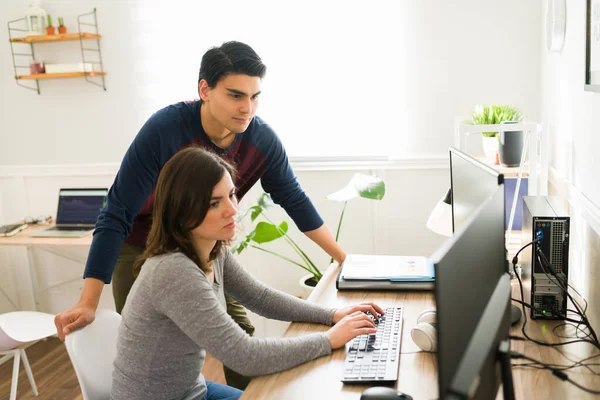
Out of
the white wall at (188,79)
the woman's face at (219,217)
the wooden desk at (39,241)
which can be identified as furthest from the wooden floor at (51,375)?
the woman's face at (219,217)

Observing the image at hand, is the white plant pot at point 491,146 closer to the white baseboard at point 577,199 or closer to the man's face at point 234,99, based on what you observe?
the white baseboard at point 577,199

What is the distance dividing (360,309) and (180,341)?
1.50 feet

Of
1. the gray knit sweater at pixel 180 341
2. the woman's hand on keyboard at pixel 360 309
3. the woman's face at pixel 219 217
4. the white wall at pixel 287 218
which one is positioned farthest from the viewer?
the white wall at pixel 287 218

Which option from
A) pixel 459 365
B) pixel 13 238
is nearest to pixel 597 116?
pixel 459 365

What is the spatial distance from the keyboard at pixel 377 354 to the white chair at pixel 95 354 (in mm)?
608

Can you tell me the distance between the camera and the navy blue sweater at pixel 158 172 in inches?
68.6

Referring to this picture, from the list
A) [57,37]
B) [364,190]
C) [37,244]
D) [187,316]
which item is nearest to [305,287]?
[364,190]

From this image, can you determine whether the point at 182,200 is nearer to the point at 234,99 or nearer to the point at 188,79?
the point at 234,99

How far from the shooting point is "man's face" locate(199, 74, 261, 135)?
1.78 m

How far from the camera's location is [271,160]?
2.05m

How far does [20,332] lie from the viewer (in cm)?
264

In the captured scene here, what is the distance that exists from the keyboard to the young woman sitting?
3 centimetres

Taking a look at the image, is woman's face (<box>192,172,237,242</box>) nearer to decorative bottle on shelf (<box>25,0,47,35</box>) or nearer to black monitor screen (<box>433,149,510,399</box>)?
black monitor screen (<box>433,149,510,399</box>)

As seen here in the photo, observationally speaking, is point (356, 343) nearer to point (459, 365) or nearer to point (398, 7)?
point (459, 365)
